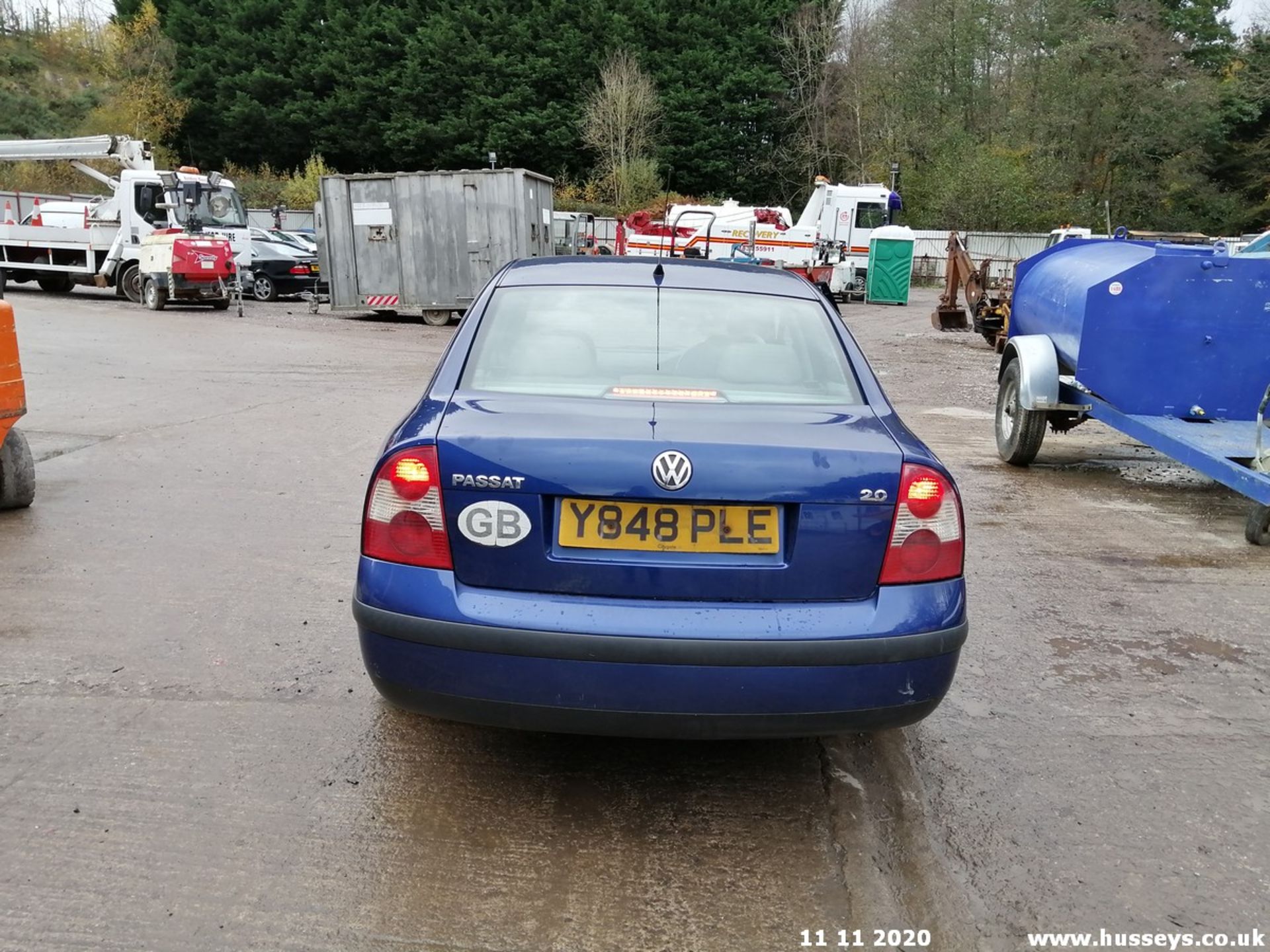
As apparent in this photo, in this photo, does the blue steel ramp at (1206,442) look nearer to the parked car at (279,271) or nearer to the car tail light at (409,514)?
the car tail light at (409,514)

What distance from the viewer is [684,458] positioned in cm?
283

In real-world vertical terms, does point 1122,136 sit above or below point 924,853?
above

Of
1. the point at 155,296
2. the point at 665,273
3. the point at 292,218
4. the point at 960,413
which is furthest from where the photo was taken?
the point at 292,218

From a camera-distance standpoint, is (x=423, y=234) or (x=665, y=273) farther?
(x=423, y=234)

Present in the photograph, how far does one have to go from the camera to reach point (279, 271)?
26.4 metres

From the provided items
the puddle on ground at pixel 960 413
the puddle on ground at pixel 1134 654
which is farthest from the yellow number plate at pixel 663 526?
the puddle on ground at pixel 960 413

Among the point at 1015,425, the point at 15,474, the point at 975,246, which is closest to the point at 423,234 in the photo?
the point at 1015,425

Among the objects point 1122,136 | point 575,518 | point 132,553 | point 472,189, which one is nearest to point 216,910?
point 575,518

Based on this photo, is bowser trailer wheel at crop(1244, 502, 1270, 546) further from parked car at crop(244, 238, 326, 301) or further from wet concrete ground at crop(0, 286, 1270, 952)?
parked car at crop(244, 238, 326, 301)

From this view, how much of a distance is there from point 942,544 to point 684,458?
79cm

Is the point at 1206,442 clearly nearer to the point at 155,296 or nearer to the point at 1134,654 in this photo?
the point at 1134,654

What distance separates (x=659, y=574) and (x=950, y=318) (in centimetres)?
2017

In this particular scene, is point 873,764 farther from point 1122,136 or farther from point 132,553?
point 1122,136

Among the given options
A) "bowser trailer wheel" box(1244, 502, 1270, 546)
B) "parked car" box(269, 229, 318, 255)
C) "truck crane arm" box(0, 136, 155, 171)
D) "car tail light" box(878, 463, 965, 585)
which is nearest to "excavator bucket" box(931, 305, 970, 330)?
"parked car" box(269, 229, 318, 255)
